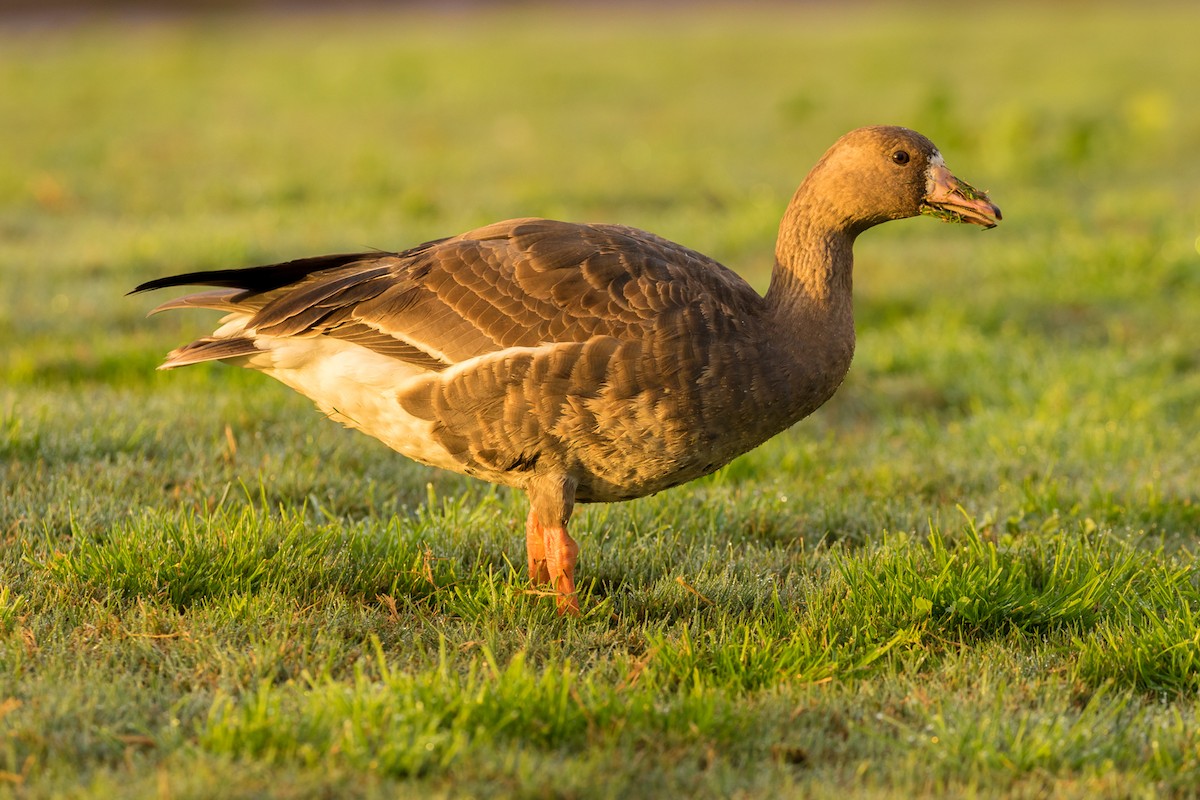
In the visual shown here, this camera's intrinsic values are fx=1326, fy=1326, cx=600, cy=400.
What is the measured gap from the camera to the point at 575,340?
458cm

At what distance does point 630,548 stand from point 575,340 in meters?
0.99

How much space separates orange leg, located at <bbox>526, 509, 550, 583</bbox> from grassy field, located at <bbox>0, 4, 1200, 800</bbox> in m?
0.14

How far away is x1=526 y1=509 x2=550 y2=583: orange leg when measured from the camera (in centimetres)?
490

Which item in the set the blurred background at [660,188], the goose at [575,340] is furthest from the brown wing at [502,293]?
the blurred background at [660,188]

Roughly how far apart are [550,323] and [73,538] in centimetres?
191

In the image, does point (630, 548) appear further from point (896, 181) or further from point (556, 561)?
point (896, 181)

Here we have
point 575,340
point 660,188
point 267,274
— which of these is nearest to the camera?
point 575,340

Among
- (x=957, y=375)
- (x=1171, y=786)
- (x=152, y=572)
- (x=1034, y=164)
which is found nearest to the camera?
(x=1171, y=786)

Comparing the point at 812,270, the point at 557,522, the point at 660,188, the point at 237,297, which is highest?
the point at 660,188

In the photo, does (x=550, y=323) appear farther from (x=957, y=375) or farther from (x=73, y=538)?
(x=957, y=375)

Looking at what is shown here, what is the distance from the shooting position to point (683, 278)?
470 cm

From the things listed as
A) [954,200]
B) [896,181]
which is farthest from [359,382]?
[954,200]

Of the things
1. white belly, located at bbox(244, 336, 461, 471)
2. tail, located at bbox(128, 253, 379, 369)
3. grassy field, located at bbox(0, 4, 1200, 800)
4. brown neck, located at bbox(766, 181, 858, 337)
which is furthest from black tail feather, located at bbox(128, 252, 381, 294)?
brown neck, located at bbox(766, 181, 858, 337)

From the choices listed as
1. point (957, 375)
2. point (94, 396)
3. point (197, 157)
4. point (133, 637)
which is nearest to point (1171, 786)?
point (133, 637)
